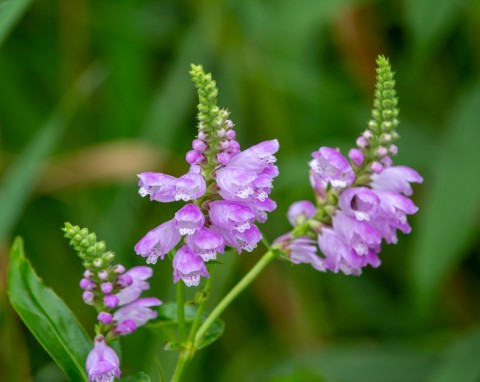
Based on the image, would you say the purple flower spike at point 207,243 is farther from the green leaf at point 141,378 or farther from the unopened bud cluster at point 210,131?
the green leaf at point 141,378

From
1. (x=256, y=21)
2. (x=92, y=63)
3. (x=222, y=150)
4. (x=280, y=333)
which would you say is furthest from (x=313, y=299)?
(x=222, y=150)

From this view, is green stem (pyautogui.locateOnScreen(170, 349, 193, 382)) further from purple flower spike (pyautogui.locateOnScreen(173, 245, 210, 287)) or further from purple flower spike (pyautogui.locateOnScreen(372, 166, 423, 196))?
purple flower spike (pyautogui.locateOnScreen(372, 166, 423, 196))

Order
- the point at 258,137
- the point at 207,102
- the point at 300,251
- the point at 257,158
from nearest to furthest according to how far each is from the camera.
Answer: the point at 207,102 → the point at 257,158 → the point at 300,251 → the point at 258,137

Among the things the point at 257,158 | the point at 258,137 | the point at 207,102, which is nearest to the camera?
the point at 207,102

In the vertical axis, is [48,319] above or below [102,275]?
below

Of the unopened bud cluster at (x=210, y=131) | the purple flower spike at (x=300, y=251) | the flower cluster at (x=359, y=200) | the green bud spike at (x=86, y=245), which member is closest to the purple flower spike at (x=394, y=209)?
the flower cluster at (x=359, y=200)

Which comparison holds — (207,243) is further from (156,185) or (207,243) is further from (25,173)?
(25,173)

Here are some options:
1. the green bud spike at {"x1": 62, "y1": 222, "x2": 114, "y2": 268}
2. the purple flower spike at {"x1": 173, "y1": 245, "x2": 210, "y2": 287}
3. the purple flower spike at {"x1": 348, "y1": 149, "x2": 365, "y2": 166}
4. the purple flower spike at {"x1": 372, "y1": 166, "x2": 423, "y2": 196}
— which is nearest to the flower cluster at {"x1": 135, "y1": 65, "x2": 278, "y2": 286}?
the purple flower spike at {"x1": 173, "y1": 245, "x2": 210, "y2": 287}

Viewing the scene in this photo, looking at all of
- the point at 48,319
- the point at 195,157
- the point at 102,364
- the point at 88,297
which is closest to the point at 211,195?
the point at 195,157
